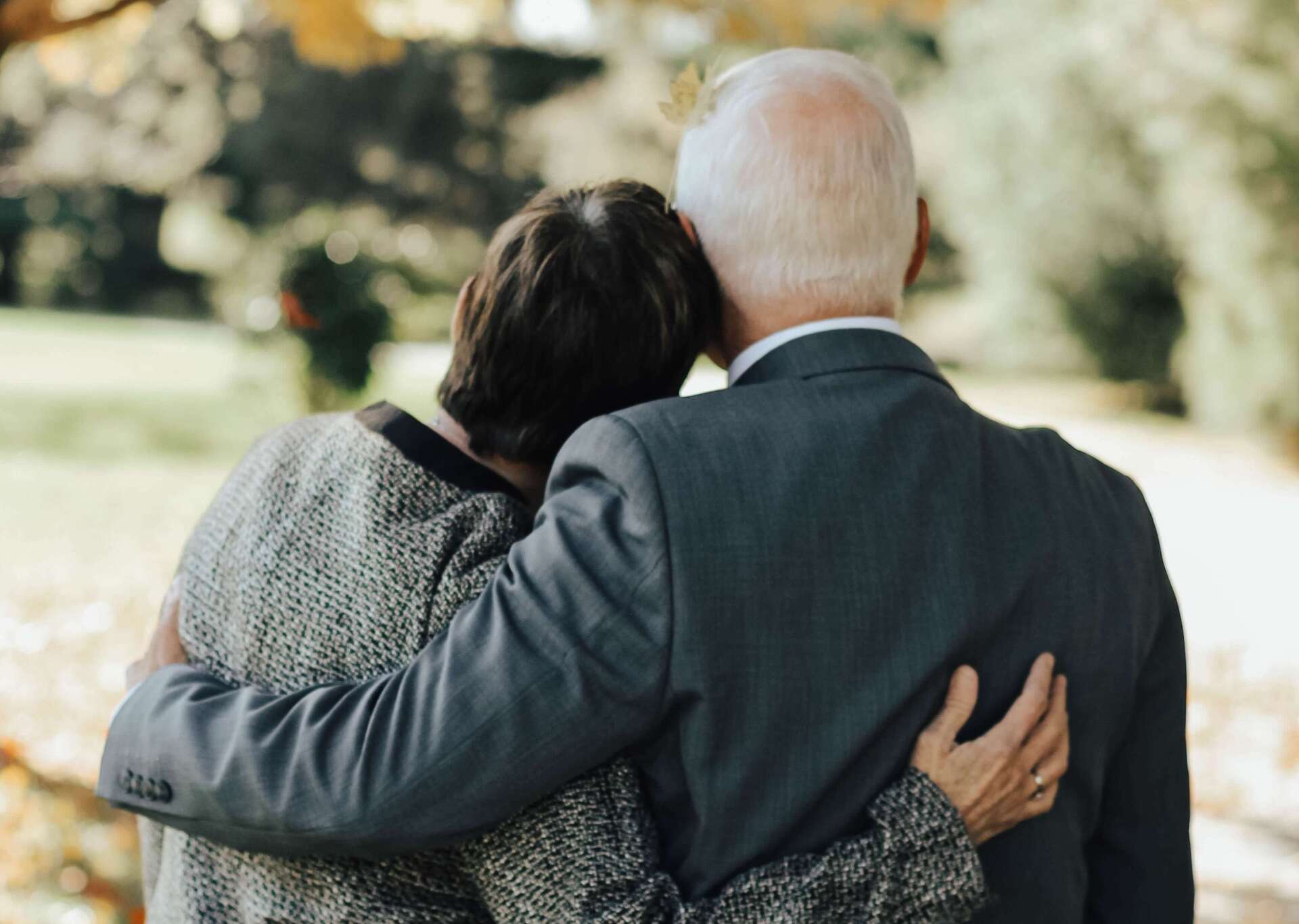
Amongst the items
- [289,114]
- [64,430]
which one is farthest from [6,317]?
[64,430]

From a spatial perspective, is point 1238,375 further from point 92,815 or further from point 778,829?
point 778,829

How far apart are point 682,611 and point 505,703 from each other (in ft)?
0.69

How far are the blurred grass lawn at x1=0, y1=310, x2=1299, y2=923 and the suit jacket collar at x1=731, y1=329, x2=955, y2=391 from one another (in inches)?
107

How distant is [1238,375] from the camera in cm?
1446

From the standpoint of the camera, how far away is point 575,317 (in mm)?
1570

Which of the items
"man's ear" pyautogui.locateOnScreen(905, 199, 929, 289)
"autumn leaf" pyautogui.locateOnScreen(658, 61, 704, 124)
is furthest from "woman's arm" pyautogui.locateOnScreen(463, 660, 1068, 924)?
"autumn leaf" pyautogui.locateOnScreen(658, 61, 704, 124)

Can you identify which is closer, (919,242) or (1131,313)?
(919,242)

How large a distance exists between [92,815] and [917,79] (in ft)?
79.0

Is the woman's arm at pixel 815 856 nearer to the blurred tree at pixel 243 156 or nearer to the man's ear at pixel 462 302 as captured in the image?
the man's ear at pixel 462 302

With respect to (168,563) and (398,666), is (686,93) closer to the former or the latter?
(398,666)

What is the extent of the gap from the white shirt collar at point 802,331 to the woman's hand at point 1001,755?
426mm

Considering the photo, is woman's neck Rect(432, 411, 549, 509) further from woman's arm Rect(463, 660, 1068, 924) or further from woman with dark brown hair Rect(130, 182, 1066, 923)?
woman's arm Rect(463, 660, 1068, 924)

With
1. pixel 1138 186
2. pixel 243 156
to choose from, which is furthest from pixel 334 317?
pixel 243 156

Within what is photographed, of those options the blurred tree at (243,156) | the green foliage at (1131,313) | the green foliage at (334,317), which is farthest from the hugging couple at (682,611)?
the blurred tree at (243,156)
